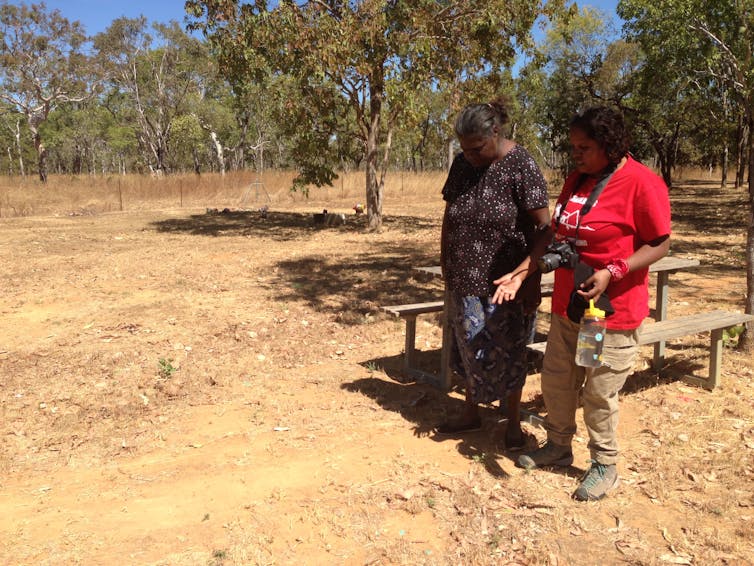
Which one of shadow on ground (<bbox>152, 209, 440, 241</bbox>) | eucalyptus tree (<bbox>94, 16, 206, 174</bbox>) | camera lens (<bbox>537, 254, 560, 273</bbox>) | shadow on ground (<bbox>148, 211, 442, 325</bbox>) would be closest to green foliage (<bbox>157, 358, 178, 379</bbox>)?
shadow on ground (<bbox>148, 211, 442, 325</bbox>)

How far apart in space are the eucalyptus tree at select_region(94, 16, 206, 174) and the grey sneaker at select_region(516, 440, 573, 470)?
3912 centimetres

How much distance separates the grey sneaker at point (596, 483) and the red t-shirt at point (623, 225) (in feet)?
2.47

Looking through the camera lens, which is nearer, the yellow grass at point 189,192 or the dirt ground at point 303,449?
the dirt ground at point 303,449

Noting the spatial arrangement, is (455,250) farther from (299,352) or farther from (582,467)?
(299,352)

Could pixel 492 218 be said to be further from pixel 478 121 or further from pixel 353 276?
pixel 353 276

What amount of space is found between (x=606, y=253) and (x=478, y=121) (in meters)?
0.85

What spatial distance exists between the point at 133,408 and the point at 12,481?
3.24ft

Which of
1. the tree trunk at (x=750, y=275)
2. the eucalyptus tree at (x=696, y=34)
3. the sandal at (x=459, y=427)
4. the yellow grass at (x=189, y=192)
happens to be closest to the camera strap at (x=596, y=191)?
the sandal at (x=459, y=427)

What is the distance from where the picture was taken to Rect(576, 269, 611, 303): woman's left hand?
2.61 meters

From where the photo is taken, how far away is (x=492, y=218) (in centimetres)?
315

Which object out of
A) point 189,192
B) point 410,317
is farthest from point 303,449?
point 189,192

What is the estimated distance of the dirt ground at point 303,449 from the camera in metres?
2.78

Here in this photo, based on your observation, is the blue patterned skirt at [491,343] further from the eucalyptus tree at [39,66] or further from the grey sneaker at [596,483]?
the eucalyptus tree at [39,66]

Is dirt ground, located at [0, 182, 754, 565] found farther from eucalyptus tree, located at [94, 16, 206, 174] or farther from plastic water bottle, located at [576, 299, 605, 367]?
eucalyptus tree, located at [94, 16, 206, 174]
